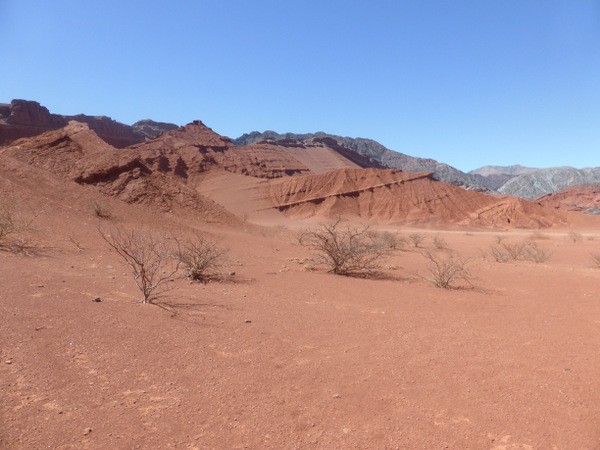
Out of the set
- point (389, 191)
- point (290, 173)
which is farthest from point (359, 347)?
point (290, 173)

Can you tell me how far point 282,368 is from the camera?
3.76 m

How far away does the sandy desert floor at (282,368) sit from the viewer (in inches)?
105

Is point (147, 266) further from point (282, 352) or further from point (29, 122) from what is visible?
point (29, 122)

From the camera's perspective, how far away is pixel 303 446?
8.42 ft

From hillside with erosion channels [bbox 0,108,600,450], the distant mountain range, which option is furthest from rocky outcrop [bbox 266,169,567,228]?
the distant mountain range

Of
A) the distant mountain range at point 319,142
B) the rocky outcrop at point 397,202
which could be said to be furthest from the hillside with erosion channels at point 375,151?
the rocky outcrop at point 397,202

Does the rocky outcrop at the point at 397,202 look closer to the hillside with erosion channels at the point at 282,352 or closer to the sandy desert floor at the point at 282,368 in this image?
the hillside with erosion channels at the point at 282,352

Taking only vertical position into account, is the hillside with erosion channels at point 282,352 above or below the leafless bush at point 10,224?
below

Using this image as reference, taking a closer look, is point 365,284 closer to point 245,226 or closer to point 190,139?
point 245,226

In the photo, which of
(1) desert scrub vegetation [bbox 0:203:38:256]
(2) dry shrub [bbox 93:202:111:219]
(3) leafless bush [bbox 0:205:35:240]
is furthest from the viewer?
(2) dry shrub [bbox 93:202:111:219]

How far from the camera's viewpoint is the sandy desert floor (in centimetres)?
268

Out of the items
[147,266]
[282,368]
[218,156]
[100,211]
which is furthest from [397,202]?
[282,368]

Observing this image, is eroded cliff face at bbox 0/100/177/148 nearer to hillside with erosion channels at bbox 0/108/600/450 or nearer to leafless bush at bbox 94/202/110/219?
leafless bush at bbox 94/202/110/219

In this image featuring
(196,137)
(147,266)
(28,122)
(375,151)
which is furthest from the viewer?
(375,151)
